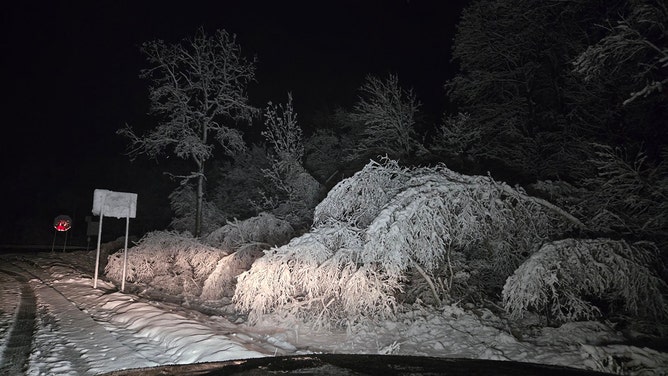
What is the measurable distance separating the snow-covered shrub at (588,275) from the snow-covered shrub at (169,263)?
9044 mm

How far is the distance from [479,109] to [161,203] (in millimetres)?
39339

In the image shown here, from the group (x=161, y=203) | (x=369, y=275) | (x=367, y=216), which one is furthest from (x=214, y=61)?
(x=161, y=203)

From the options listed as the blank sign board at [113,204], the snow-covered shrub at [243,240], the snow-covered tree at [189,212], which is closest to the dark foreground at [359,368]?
the snow-covered shrub at [243,240]

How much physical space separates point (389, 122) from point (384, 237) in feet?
32.8

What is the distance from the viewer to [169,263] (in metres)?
14.7

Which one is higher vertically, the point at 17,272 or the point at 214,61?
the point at 214,61

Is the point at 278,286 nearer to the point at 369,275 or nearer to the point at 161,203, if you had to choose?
the point at 369,275

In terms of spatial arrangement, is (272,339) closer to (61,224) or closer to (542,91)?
(542,91)

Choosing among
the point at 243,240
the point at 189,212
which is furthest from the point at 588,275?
the point at 189,212

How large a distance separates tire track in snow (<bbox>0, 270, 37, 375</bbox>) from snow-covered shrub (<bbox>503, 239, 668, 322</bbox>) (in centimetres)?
709

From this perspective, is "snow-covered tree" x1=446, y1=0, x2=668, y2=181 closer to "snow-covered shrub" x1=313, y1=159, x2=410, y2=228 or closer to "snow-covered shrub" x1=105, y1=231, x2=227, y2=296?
"snow-covered shrub" x1=313, y1=159, x2=410, y2=228

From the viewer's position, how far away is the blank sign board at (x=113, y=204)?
37.2 ft

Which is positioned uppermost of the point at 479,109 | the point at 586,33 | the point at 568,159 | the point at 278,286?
the point at 586,33

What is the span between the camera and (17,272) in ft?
51.9
